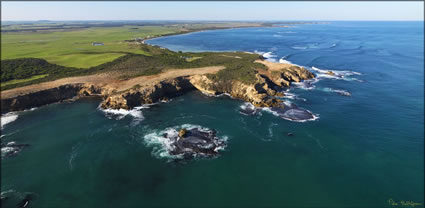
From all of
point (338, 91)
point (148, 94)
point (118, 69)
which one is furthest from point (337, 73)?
point (118, 69)

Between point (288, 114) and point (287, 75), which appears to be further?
point (287, 75)

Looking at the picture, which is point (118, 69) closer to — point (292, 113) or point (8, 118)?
point (8, 118)

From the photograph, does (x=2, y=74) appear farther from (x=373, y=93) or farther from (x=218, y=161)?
(x=373, y=93)

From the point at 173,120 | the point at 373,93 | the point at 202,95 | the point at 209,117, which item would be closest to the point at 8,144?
the point at 173,120

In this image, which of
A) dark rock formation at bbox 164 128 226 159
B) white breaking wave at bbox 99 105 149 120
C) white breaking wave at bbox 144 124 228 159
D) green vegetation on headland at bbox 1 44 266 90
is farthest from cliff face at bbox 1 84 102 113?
dark rock formation at bbox 164 128 226 159

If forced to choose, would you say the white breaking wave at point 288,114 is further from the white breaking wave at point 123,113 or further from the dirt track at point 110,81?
the white breaking wave at point 123,113

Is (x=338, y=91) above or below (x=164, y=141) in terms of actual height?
above
